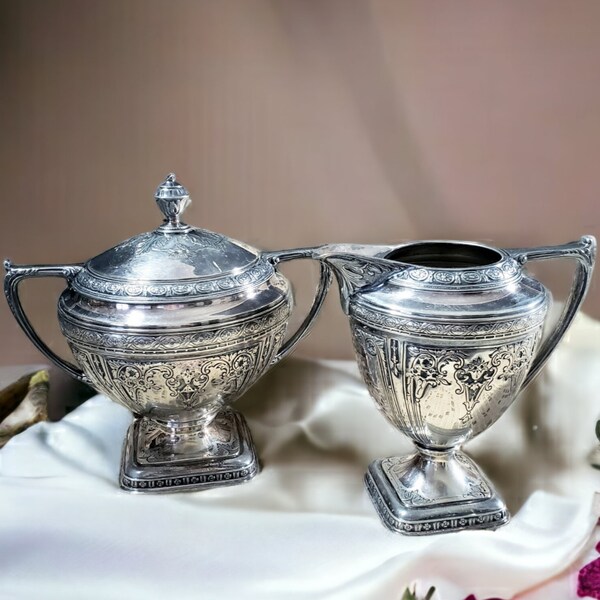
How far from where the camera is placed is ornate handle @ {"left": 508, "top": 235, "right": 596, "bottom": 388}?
770 mm

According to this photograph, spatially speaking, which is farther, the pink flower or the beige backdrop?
the beige backdrop

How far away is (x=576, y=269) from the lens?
2.58 ft

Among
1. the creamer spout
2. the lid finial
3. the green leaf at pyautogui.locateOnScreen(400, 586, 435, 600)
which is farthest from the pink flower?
the lid finial

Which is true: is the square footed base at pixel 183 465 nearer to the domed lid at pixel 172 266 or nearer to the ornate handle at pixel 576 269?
the domed lid at pixel 172 266

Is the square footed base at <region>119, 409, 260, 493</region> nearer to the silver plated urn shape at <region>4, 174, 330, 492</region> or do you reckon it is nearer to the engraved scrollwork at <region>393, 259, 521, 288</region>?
the silver plated urn shape at <region>4, 174, 330, 492</region>

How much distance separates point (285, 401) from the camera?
109 centimetres

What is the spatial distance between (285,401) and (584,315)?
514 mm

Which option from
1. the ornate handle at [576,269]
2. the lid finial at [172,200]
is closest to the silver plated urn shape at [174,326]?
the lid finial at [172,200]

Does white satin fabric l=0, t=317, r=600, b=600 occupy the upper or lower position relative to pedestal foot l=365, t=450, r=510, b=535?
lower

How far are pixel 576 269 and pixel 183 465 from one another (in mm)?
523

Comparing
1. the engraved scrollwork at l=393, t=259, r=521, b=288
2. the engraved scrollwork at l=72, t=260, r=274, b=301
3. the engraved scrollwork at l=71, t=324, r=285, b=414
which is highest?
the engraved scrollwork at l=393, t=259, r=521, b=288

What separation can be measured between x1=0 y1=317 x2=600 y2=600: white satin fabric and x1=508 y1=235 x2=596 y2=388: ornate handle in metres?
0.18

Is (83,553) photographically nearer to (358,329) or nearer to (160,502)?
(160,502)

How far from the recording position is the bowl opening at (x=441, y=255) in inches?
32.1
